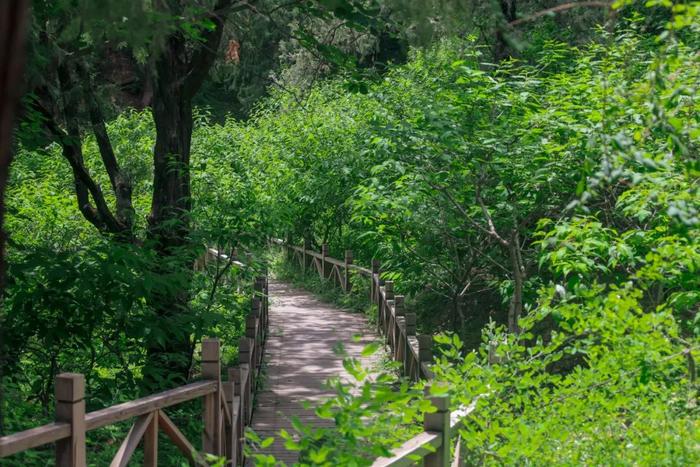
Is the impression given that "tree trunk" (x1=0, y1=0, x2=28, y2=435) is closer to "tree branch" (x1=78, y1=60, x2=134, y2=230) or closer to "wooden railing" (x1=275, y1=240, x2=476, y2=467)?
"wooden railing" (x1=275, y1=240, x2=476, y2=467)

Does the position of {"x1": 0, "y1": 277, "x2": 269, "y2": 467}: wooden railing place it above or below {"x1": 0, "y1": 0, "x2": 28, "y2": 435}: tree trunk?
below

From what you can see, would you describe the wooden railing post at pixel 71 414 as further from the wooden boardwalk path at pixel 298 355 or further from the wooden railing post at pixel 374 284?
the wooden railing post at pixel 374 284

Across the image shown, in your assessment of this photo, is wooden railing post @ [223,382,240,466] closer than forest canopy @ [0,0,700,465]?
No

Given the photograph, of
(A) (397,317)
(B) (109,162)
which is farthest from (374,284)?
(B) (109,162)

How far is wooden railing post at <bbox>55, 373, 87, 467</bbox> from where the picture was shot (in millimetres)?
4062

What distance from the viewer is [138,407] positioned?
4578 mm

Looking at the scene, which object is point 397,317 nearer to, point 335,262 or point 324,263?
point 335,262

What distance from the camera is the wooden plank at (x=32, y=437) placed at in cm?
356

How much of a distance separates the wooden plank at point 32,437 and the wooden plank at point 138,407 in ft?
0.52

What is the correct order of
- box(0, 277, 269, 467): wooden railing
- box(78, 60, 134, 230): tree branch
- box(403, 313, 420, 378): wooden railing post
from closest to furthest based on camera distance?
1. box(0, 277, 269, 467): wooden railing
2. box(78, 60, 134, 230): tree branch
3. box(403, 313, 420, 378): wooden railing post

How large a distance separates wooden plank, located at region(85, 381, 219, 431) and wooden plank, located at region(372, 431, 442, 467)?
153 cm

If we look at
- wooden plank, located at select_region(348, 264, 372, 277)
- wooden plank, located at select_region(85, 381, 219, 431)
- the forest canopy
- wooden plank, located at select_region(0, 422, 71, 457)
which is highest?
the forest canopy

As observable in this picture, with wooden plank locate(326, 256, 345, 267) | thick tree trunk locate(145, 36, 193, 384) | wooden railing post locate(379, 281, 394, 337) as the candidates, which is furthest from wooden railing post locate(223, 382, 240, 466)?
wooden plank locate(326, 256, 345, 267)

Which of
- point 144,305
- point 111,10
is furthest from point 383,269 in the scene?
point 111,10
